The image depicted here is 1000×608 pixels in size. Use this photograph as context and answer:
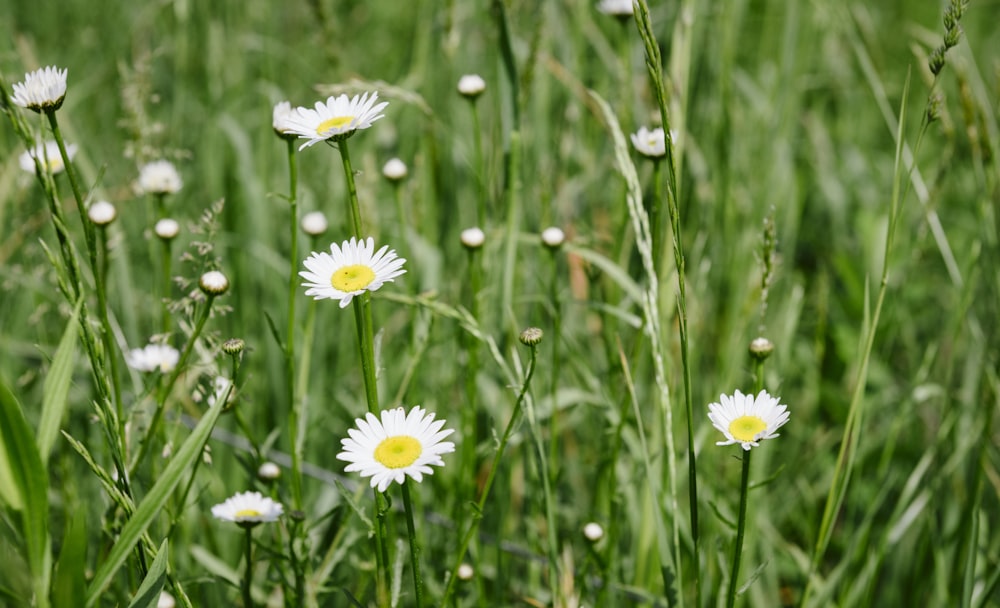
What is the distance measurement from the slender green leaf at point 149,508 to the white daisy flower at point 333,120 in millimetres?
340

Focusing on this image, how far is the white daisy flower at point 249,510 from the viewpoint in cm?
124

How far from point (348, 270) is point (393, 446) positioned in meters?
Result: 0.21

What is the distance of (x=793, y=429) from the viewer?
2191 millimetres

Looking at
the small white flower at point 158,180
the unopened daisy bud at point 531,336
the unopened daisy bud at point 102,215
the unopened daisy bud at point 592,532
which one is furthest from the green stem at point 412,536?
the small white flower at point 158,180

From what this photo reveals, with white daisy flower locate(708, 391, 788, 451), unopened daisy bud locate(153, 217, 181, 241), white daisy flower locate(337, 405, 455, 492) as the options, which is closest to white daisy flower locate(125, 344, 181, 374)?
unopened daisy bud locate(153, 217, 181, 241)

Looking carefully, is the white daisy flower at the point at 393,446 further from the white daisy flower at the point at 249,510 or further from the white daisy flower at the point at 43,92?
the white daisy flower at the point at 43,92

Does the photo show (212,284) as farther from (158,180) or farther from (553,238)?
(553,238)

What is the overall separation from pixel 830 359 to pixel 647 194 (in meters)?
0.68

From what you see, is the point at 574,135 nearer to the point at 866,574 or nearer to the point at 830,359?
the point at 830,359

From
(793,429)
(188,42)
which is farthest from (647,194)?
(188,42)

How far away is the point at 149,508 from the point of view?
89cm

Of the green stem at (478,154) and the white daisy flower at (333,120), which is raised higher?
the green stem at (478,154)

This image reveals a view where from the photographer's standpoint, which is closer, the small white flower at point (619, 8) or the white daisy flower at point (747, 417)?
the white daisy flower at point (747, 417)

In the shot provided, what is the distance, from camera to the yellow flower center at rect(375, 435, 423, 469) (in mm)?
1009
